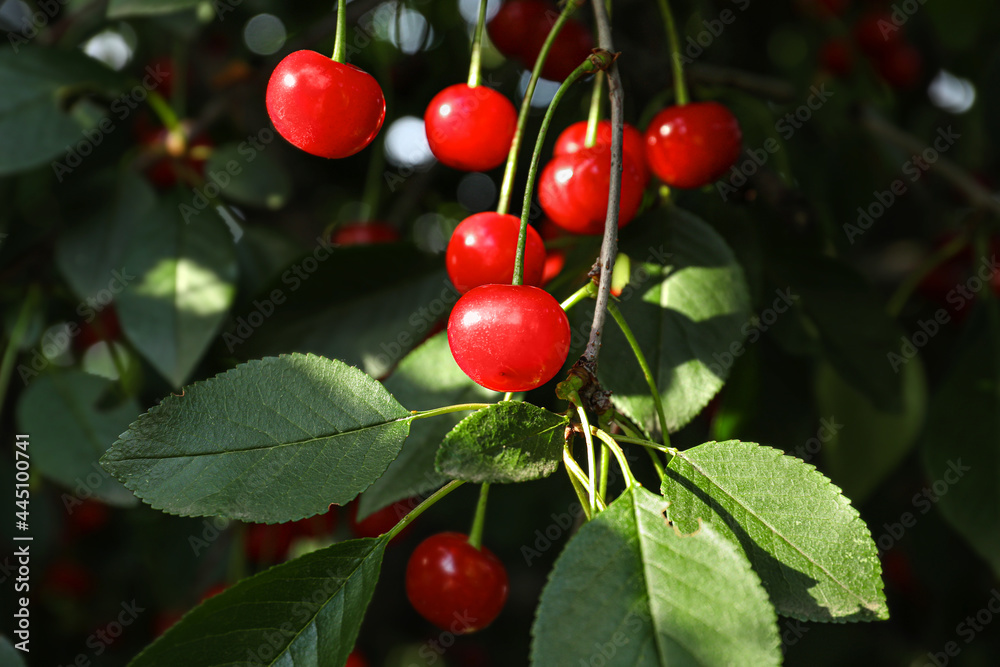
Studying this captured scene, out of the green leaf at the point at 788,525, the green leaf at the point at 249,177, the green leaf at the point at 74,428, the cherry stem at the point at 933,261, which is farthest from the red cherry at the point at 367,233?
the cherry stem at the point at 933,261

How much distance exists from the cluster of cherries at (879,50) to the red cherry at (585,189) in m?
1.56

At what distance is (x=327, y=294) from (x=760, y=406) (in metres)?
0.79

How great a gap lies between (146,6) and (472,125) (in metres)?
0.55

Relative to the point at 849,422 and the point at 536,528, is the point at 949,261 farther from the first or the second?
the point at 536,528

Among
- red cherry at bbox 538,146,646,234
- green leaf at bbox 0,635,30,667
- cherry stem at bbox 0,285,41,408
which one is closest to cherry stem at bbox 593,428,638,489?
red cherry at bbox 538,146,646,234

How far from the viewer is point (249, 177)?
50.6 inches

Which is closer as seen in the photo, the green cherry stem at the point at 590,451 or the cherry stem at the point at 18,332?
the green cherry stem at the point at 590,451

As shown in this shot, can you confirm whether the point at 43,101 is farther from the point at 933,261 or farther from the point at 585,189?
the point at 933,261

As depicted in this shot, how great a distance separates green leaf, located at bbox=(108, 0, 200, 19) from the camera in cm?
95

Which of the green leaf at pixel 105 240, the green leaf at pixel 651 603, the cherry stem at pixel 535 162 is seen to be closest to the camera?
the green leaf at pixel 651 603

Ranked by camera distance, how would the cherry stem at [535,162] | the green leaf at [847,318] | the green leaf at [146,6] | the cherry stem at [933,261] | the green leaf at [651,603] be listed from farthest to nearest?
the cherry stem at [933,261]
the green leaf at [847,318]
the green leaf at [146,6]
the cherry stem at [535,162]
the green leaf at [651,603]

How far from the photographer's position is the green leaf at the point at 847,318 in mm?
1059

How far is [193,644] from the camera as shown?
547 millimetres

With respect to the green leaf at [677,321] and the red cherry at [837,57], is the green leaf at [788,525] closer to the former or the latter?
the green leaf at [677,321]
